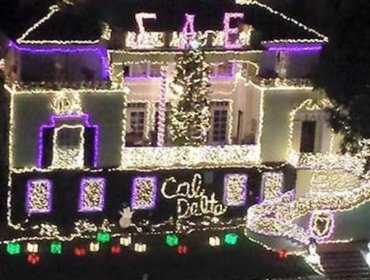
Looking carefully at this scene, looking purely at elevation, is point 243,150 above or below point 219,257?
above

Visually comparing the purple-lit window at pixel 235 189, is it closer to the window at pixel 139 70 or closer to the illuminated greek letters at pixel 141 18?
the window at pixel 139 70

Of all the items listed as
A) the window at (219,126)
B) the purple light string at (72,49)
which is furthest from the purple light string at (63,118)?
the window at (219,126)

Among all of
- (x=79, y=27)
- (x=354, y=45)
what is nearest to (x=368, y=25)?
(x=354, y=45)

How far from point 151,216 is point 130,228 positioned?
1155 millimetres

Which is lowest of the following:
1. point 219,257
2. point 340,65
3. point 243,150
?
point 219,257

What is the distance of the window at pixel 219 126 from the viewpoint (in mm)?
54906

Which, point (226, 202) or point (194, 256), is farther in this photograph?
point (226, 202)

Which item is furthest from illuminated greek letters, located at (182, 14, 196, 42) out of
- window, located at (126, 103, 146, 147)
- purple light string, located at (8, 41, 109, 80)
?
window, located at (126, 103, 146, 147)

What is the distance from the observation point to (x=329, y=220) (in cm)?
5384

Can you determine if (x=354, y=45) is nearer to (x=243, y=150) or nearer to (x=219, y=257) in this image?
(x=243, y=150)

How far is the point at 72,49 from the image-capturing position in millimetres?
50406

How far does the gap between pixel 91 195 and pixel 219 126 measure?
6635 mm

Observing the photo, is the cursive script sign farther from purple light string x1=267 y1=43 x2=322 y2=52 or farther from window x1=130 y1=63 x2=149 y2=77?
purple light string x1=267 y1=43 x2=322 y2=52

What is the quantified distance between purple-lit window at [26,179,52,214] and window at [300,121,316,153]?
1106cm
